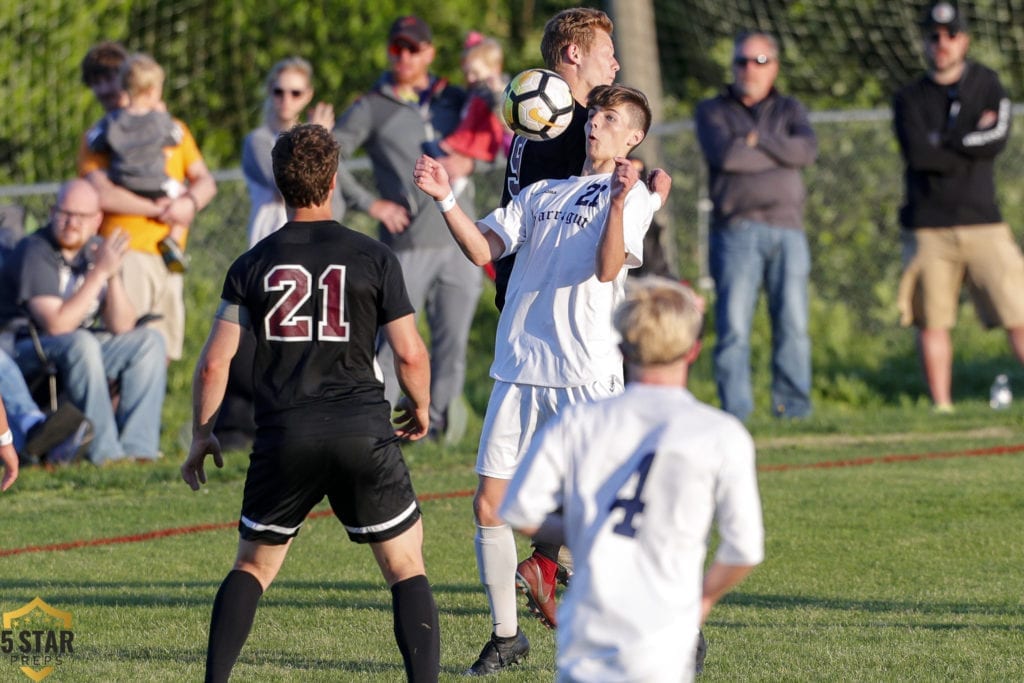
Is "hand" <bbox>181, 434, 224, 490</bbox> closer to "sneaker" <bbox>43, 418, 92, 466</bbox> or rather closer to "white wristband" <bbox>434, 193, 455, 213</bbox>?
"white wristband" <bbox>434, 193, 455, 213</bbox>

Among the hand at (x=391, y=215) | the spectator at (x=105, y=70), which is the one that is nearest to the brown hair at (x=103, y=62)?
the spectator at (x=105, y=70)

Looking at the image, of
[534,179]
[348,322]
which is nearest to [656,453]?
[348,322]

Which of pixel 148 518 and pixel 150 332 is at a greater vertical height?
pixel 150 332

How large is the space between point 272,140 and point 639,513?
24.9 feet

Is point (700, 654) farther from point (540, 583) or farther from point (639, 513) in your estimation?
point (639, 513)

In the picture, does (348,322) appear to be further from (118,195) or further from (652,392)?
(118,195)

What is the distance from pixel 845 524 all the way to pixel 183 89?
1063 cm

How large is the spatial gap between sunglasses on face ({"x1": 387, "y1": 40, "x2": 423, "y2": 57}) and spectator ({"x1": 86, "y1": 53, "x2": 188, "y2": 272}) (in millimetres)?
1540

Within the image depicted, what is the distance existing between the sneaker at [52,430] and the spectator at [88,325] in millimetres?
283

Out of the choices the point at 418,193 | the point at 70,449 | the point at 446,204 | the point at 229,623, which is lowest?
the point at 70,449

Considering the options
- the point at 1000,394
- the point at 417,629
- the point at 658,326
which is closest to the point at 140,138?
the point at 1000,394

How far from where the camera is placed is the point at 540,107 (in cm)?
636

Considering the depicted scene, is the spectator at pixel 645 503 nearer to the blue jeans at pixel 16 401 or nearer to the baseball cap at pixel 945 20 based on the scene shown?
the blue jeans at pixel 16 401

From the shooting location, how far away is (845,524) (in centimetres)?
849
